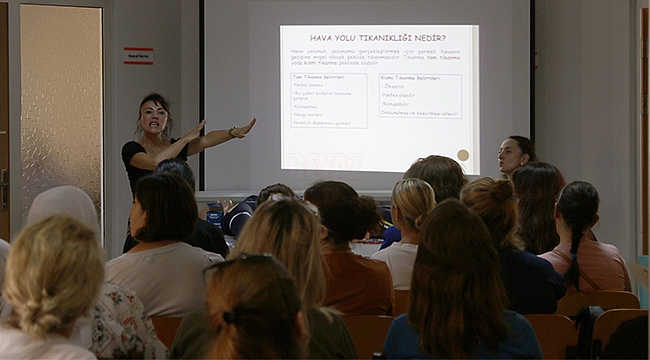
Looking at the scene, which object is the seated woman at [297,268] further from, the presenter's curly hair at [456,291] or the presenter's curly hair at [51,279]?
the presenter's curly hair at [51,279]

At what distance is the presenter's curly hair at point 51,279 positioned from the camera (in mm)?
1432

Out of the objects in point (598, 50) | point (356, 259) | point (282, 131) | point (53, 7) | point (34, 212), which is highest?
point (53, 7)

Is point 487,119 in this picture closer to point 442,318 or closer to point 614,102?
point 614,102

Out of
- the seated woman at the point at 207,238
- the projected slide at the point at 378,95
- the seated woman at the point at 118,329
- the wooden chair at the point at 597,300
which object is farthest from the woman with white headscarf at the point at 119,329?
the projected slide at the point at 378,95

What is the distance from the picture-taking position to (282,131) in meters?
5.63

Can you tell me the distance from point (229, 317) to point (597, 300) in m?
1.78

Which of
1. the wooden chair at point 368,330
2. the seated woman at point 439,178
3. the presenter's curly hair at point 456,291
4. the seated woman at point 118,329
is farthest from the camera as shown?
the seated woman at point 439,178

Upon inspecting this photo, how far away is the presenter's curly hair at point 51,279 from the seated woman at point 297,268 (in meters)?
0.35

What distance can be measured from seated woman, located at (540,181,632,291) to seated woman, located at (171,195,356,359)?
4.26ft

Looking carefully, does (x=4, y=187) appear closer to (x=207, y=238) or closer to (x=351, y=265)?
(x=207, y=238)

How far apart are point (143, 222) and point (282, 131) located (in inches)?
130

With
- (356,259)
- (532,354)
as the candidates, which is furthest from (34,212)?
(532,354)

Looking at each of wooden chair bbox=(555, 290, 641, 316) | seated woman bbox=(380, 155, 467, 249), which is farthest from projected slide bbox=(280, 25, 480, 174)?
wooden chair bbox=(555, 290, 641, 316)

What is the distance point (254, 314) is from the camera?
129 cm
